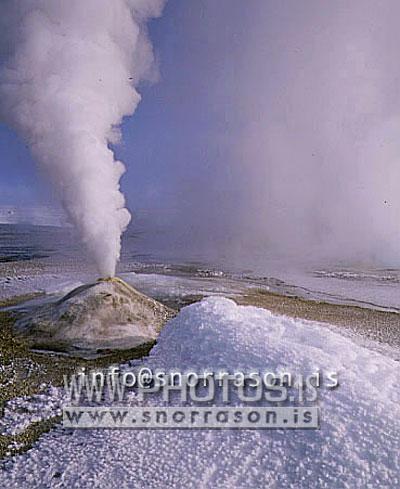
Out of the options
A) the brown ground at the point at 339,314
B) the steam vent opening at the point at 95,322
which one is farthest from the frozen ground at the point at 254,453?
the brown ground at the point at 339,314

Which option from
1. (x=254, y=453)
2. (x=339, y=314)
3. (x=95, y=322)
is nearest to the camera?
(x=254, y=453)

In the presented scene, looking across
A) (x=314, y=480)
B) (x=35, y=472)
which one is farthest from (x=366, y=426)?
(x=35, y=472)

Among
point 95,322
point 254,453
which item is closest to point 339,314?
point 95,322

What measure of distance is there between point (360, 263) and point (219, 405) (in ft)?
90.1

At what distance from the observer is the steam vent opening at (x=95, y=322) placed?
969 centimetres

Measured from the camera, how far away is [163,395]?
7.22 m

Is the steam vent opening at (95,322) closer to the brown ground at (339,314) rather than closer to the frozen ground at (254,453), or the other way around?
the frozen ground at (254,453)

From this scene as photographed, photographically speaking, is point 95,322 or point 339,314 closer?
point 95,322

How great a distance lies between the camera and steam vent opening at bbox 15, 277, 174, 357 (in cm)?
969

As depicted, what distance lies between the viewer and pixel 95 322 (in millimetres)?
Result: 10344

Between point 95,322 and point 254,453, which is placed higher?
point 95,322

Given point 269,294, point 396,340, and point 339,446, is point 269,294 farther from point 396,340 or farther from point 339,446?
point 339,446

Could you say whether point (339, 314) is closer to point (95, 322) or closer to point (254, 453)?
point (95, 322)

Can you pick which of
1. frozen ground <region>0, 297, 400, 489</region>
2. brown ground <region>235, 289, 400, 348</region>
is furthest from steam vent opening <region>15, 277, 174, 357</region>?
brown ground <region>235, 289, 400, 348</region>
